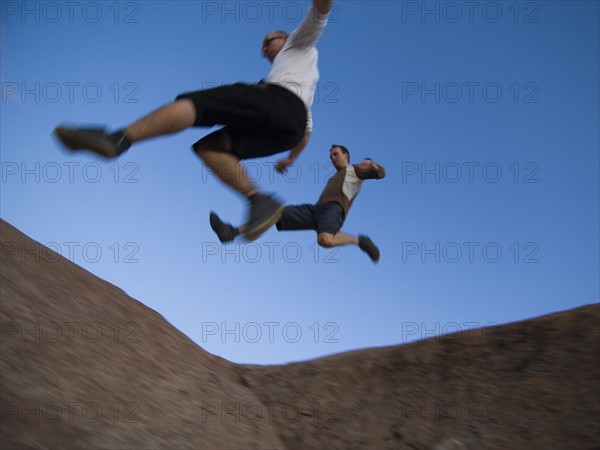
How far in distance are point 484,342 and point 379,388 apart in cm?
123

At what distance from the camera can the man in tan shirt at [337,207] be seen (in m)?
4.88

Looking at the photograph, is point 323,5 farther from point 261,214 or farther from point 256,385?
point 256,385

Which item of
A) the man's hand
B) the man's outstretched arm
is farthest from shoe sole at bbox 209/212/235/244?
the man's outstretched arm

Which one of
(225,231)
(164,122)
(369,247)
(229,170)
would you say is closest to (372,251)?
(369,247)

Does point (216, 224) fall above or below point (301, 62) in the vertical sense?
below

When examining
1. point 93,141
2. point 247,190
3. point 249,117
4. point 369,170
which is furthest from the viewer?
point 369,170

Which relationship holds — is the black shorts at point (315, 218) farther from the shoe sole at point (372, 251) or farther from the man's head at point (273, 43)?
the man's head at point (273, 43)

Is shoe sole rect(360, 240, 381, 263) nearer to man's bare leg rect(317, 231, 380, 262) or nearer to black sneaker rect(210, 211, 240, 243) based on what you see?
man's bare leg rect(317, 231, 380, 262)

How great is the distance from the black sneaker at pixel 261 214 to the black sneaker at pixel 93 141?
85 cm

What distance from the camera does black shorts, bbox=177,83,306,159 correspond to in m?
3.10

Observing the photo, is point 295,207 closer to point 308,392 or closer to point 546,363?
point 308,392

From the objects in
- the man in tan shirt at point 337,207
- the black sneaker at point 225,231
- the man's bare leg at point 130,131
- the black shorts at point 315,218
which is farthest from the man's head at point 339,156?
the man's bare leg at point 130,131

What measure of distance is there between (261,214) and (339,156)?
1989mm

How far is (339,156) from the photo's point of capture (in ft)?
16.7
